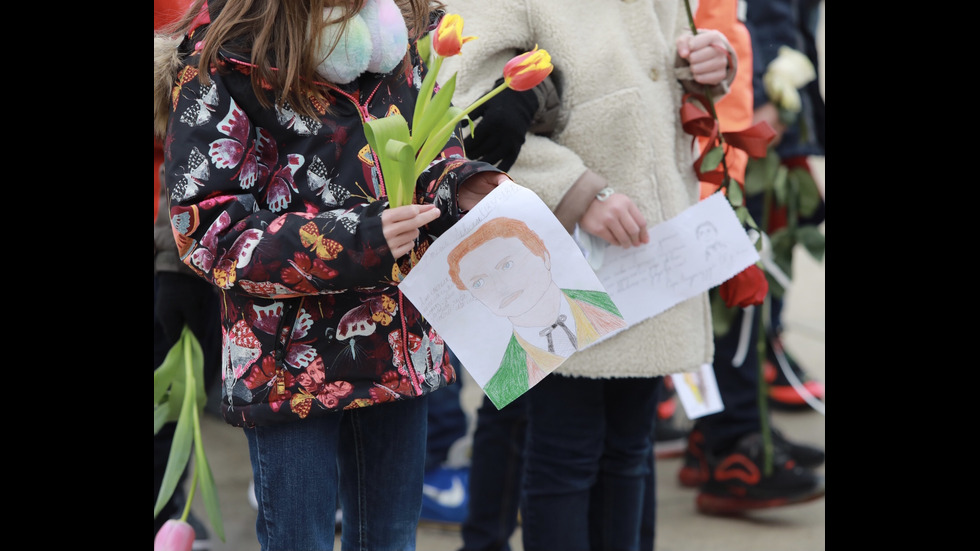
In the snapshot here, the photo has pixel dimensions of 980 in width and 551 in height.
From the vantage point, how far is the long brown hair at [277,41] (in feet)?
4.66

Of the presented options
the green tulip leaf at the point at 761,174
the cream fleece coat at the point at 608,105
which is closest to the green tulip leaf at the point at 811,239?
the green tulip leaf at the point at 761,174

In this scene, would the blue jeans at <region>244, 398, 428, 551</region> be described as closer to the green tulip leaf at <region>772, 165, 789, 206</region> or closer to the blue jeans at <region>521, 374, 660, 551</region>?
the blue jeans at <region>521, 374, 660, 551</region>

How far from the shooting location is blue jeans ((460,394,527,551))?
7.47 ft

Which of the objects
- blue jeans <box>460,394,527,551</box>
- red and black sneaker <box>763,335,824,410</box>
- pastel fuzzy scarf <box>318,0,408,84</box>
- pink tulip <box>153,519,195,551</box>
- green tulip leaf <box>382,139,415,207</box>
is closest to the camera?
green tulip leaf <box>382,139,415,207</box>

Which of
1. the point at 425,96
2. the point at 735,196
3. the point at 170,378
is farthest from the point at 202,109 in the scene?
the point at 735,196

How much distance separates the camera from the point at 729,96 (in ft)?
7.09

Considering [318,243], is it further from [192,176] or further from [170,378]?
[170,378]

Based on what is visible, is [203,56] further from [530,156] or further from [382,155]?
[530,156]

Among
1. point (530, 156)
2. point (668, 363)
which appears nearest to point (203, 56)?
point (530, 156)

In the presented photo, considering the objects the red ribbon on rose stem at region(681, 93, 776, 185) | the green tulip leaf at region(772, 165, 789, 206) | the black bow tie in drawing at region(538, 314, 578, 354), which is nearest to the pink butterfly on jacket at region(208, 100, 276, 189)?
the black bow tie in drawing at region(538, 314, 578, 354)

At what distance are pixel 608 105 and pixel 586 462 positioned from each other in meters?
0.73

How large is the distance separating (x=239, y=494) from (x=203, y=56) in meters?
2.07

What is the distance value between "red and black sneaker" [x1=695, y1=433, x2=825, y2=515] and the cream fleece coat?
1.07 meters

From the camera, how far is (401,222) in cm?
134
